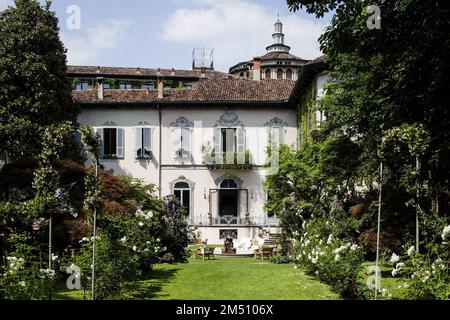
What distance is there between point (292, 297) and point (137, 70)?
3300 cm

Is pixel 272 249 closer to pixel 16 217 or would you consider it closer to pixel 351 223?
pixel 351 223

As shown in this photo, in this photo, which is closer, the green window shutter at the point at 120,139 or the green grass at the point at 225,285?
the green grass at the point at 225,285

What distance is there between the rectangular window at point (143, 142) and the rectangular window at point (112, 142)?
82cm

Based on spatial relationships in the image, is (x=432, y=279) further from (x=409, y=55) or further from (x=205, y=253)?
(x=205, y=253)

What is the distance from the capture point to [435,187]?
1048cm

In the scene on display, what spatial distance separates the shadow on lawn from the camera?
10.9 metres

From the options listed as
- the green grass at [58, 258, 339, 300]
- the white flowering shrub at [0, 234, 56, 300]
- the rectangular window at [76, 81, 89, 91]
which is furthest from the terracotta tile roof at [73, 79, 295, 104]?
the white flowering shrub at [0, 234, 56, 300]

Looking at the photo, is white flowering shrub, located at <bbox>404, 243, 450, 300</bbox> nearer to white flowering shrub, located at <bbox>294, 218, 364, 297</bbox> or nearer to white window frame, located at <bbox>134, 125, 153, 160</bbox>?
white flowering shrub, located at <bbox>294, 218, 364, 297</bbox>

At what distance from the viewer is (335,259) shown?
1058 centimetres

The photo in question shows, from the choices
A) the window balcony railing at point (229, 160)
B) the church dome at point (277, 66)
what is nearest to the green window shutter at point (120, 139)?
the window balcony railing at point (229, 160)

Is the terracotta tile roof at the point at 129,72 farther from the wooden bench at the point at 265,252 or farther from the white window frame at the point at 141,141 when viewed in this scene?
the wooden bench at the point at 265,252

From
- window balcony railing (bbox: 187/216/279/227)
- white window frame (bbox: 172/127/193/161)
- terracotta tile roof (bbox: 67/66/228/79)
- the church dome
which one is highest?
the church dome

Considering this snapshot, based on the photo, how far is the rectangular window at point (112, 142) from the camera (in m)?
29.6

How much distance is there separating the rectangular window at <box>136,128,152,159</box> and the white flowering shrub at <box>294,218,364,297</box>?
55.0 ft
